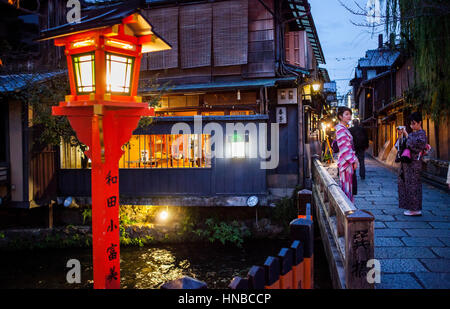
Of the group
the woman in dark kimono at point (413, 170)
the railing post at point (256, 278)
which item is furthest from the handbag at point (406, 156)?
the railing post at point (256, 278)

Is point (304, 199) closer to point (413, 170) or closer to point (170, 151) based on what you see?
point (413, 170)

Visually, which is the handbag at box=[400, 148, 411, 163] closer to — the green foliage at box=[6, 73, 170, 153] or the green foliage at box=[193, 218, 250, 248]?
the green foliage at box=[193, 218, 250, 248]

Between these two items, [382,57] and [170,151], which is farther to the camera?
[170,151]

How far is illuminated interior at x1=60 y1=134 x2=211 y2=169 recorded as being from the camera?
13.5 m

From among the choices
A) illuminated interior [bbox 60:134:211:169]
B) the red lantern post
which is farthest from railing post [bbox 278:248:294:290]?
illuminated interior [bbox 60:134:211:169]

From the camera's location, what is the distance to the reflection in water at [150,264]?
11.1 meters

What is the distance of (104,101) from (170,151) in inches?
361

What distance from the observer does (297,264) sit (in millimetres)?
4023

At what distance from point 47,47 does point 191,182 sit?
1238cm

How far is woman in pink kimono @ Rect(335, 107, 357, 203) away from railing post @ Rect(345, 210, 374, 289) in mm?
3604

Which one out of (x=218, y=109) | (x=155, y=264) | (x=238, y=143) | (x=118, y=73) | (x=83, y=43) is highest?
(x=218, y=109)

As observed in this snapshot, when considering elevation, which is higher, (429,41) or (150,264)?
(429,41)

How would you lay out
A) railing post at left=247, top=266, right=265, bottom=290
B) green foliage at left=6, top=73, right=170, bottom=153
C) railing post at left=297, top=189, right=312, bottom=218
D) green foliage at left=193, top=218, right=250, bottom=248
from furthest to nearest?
1. green foliage at left=193, top=218, right=250, bottom=248
2. green foliage at left=6, top=73, right=170, bottom=153
3. railing post at left=297, top=189, right=312, bottom=218
4. railing post at left=247, top=266, right=265, bottom=290

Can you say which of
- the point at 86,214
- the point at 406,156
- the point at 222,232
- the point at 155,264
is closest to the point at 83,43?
the point at 406,156
